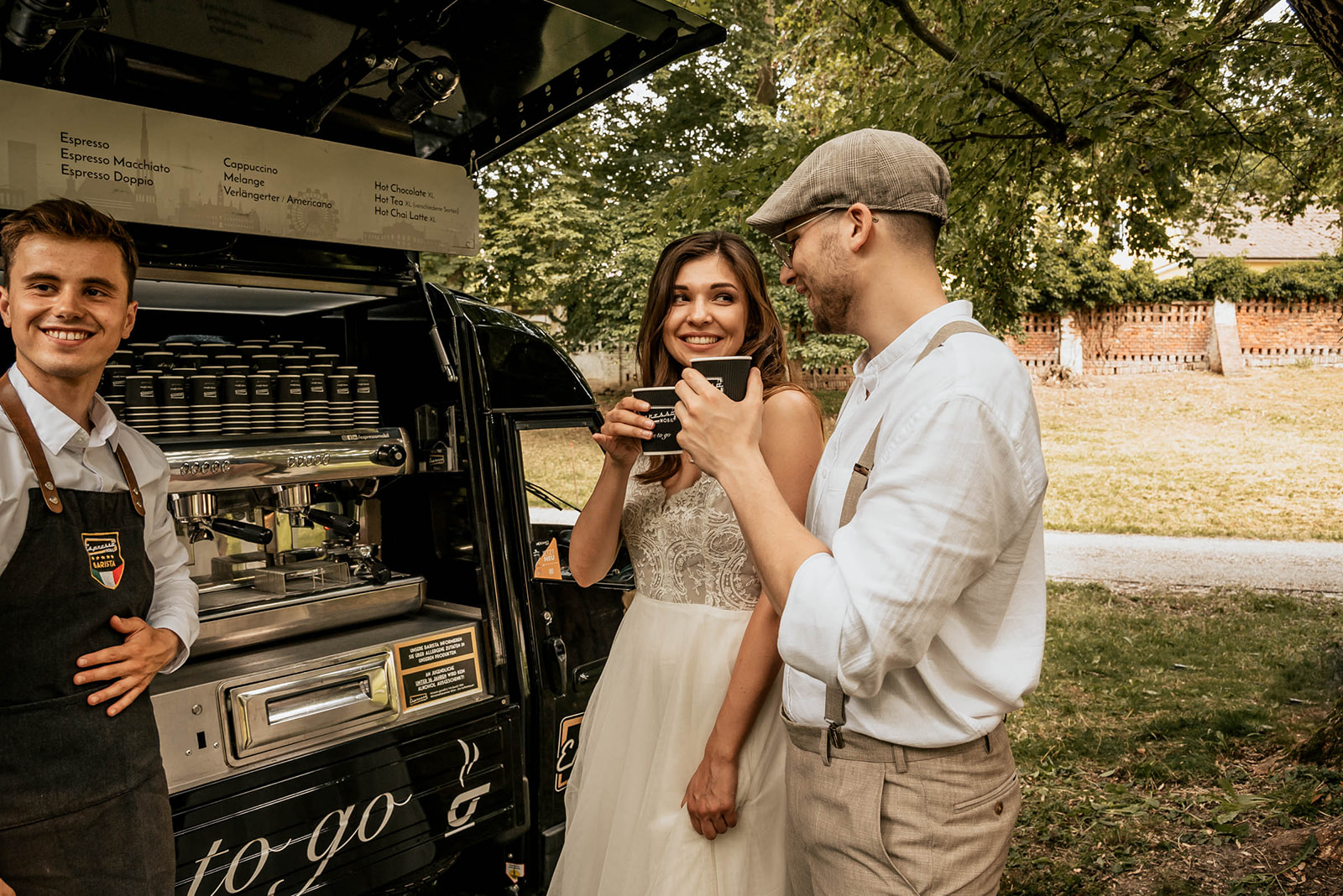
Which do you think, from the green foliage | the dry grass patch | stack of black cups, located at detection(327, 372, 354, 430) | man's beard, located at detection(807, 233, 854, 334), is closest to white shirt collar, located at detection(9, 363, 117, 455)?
stack of black cups, located at detection(327, 372, 354, 430)

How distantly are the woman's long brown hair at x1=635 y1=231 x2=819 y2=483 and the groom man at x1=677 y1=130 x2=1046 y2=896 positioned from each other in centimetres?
60

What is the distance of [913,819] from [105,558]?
6.18 feet

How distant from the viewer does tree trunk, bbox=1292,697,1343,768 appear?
4.15 m

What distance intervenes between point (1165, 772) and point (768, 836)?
139 inches

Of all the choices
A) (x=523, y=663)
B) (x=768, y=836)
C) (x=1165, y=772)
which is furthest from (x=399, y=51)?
(x=1165, y=772)

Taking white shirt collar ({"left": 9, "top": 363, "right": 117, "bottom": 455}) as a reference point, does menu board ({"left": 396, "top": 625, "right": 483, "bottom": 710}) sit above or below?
below

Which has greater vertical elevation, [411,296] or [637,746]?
[411,296]

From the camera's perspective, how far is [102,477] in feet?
7.22

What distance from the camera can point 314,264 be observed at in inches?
128

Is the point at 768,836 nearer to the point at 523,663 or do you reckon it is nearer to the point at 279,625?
the point at 523,663

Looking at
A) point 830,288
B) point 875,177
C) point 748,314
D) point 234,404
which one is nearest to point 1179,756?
point 748,314

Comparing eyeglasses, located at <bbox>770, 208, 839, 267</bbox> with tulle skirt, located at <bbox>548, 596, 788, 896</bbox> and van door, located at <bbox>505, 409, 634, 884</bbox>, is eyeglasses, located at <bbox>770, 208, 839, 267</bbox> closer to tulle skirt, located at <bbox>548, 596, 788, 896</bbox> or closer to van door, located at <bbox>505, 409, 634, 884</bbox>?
tulle skirt, located at <bbox>548, 596, 788, 896</bbox>

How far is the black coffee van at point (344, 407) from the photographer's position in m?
2.67

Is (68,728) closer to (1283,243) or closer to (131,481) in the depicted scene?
(131,481)
